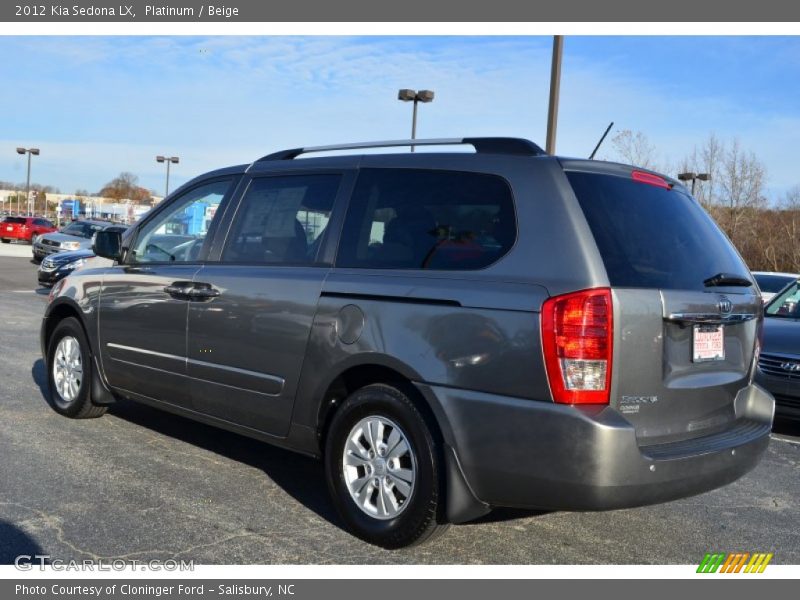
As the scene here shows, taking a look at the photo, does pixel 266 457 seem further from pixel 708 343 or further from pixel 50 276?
pixel 50 276

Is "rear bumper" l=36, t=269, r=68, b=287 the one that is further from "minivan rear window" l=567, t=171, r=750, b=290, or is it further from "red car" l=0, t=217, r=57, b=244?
"red car" l=0, t=217, r=57, b=244

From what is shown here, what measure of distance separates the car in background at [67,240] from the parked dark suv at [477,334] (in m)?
18.9

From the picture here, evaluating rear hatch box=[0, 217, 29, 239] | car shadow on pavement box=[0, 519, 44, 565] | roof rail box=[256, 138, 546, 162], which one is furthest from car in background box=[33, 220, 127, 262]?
car shadow on pavement box=[0, 519, 44, 565]

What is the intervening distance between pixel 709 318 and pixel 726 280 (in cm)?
32

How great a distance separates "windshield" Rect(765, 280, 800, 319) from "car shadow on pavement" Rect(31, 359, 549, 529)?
484cm

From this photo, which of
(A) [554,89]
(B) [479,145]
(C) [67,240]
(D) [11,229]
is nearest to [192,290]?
(B) [479,145]

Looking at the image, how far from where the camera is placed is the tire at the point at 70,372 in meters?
6.07

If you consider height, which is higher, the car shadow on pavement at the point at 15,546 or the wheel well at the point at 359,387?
the wheel well at the point at 359,387

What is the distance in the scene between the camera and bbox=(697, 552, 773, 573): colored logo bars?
154 inches

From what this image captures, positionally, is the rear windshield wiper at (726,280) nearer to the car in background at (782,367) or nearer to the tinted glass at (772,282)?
the car in background at (782,367)

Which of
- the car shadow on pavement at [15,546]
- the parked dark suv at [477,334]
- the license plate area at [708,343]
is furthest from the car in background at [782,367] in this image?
the car shadow on pavement at [15,546]

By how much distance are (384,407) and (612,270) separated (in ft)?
4.12

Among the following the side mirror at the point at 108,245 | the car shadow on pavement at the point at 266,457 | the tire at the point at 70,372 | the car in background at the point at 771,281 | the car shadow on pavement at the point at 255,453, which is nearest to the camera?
the car shadow on pavement at the point at 266,457

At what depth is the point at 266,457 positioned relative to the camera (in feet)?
18.1
